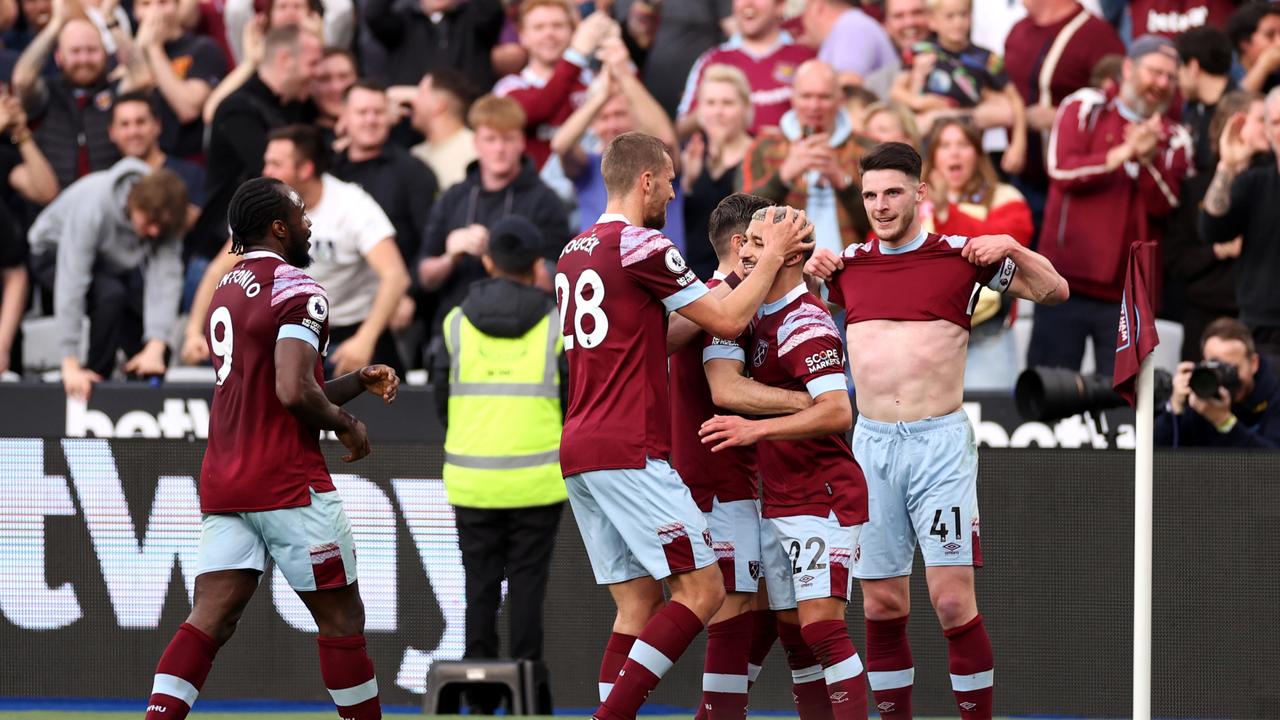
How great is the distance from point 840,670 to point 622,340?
58.9 inches

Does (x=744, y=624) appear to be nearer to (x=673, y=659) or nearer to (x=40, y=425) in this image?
(x=673, y=659)

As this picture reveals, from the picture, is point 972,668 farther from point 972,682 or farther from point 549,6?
point 549,6

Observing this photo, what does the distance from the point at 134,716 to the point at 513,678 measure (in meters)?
1.91

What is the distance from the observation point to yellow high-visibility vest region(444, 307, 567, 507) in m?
8.99

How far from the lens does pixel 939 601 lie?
6965 millimetres

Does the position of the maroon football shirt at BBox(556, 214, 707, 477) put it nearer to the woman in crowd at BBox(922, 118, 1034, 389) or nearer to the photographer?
the photographer

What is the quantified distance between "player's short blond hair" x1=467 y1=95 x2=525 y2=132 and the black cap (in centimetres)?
183

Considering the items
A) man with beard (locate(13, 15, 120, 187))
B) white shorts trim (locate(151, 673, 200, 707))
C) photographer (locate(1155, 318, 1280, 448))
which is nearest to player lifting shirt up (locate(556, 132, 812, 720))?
white shorts trim (locate(151, 673, 200, 707))

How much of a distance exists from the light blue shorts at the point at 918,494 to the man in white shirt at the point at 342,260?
4.41m

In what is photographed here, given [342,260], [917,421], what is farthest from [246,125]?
[917,421]

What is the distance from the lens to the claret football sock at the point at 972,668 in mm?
6949

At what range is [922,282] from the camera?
713 cm

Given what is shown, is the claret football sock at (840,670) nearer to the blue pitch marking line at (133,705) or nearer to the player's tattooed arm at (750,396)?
the player's tattooed arm at (750,396)

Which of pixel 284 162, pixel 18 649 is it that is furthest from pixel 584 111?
pixel 18 649
